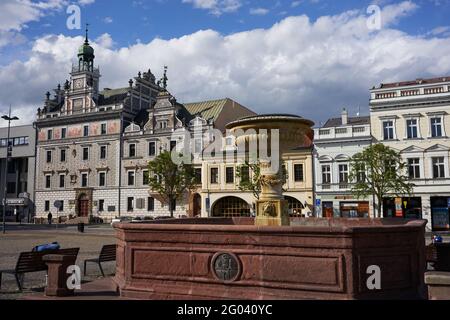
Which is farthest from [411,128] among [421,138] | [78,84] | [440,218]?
[78,84]

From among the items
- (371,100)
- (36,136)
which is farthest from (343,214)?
(36,136)

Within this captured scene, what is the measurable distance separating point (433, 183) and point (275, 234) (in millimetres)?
29866

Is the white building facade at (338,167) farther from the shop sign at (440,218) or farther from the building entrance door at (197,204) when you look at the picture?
the building entrance door at (197,204)

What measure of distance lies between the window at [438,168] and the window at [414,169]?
1108 millimetres

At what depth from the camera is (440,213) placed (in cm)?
3253

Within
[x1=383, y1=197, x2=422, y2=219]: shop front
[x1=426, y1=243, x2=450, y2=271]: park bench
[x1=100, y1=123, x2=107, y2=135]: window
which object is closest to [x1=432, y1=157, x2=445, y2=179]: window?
[x1=383, y1=197, x2=422, y2=219]: shop front

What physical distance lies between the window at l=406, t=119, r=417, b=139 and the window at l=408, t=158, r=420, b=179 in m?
1.87

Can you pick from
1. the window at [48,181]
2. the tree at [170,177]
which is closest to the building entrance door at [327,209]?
the tree at [170,177]

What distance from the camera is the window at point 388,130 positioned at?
1359 inches

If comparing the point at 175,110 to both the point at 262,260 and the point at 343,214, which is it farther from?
the point at 262,260

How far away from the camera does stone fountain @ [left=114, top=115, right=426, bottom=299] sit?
6.49 meters

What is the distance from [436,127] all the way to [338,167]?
26.0 feet

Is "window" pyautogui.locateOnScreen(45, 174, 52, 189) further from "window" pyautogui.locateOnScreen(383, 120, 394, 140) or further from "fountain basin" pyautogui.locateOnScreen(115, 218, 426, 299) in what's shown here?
"fountain basin" pyautogui.locateOnScreen(115, 218, 426, 299)
